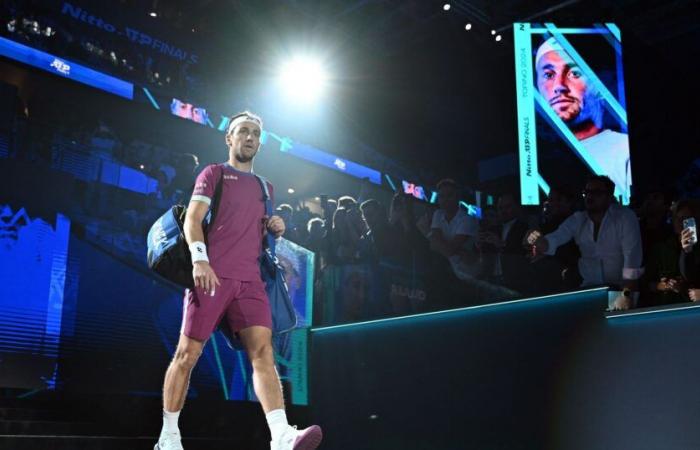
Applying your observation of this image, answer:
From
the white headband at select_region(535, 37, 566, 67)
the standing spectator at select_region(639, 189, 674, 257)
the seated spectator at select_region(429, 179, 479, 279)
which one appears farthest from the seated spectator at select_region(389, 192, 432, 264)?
the white headband at select_region(535, 37, 566, 67)

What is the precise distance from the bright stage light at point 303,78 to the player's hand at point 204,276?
10.9 meters

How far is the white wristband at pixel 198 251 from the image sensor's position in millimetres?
3133

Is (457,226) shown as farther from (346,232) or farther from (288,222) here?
(288,222)

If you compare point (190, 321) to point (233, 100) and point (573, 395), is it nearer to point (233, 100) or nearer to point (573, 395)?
point (573, 395)

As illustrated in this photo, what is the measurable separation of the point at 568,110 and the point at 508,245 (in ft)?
10.8

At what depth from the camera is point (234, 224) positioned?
339 centimetres

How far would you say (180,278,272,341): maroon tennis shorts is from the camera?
3242 millimetres

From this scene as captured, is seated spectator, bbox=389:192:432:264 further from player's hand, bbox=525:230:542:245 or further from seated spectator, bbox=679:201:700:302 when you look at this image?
seated spectator, bbox=679:201:700:302

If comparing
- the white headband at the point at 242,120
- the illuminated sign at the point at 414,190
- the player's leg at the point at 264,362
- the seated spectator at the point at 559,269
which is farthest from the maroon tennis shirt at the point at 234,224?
the illuminated sign at the point at 414,190

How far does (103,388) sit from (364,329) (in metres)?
2.04

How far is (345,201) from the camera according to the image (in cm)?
661

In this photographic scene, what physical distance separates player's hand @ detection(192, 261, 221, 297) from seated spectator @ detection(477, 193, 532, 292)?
2.21m

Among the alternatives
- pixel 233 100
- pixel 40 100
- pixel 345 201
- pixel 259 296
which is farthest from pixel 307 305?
pixel 233 100

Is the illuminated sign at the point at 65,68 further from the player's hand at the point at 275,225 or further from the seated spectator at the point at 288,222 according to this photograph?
the player's hand at the point at 275,225
